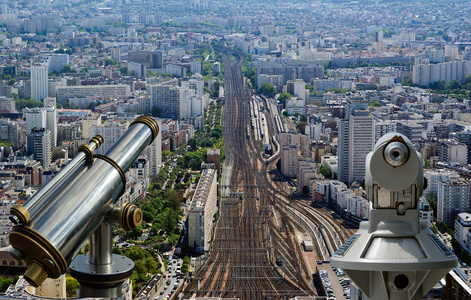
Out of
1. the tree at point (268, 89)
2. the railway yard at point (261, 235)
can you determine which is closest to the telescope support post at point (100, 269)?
the railway yard at point (261, 235)

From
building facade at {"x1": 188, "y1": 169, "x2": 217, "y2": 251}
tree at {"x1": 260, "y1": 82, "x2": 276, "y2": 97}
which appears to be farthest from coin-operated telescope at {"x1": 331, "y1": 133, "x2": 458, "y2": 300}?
tree at {"x1": 260, "y1": 82, "x2": 276, "y2": 97}

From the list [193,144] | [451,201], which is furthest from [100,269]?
[193,144]

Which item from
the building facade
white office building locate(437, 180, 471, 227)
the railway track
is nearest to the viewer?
the railway track

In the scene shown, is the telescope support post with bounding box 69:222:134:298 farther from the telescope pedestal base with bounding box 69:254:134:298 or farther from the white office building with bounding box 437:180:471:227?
the white office building with bounding box 437:180:471:227

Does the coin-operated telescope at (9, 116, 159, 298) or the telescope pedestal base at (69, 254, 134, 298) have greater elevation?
the coin-operated telescope at (9, 116, 159, 298)

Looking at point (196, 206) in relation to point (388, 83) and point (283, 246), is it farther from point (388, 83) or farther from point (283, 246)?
point (388, 83)

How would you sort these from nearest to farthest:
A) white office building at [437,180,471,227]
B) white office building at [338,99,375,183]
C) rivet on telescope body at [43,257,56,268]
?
rivet on telescope body at [43,257,56,268], white office building at [437,180,471,227], white office building at [338,99,375,183]

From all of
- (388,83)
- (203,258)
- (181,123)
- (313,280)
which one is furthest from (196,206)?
(388,83)
